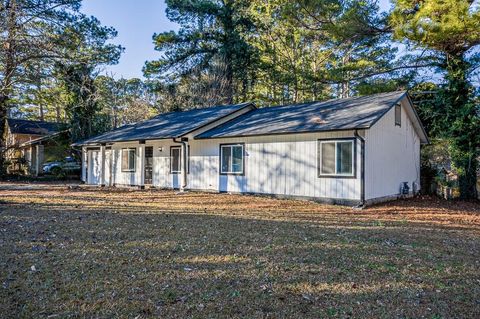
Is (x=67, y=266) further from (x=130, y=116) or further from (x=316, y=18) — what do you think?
(x=130, y=116)

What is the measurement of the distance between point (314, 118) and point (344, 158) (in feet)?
7.84

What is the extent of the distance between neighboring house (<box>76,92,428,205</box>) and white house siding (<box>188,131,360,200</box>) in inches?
1.4

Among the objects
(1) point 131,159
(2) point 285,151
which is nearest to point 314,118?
(2) point 285,151

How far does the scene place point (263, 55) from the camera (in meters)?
26.3

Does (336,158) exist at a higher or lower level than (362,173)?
higher

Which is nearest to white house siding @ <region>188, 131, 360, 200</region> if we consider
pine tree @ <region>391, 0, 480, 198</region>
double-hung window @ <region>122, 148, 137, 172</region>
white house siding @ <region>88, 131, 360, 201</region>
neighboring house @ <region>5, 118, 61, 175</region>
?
white house siding @ <region>88, 131, 360, 201</region>

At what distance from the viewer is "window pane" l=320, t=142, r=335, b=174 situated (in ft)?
38.3

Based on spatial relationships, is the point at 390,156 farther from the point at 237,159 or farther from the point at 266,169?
the point at 237,159

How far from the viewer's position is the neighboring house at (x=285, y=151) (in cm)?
1151

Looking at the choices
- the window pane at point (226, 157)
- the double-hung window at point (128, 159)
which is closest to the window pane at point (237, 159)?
the window pane at point (226, 157)

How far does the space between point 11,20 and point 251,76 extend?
1852 cm

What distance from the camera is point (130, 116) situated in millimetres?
31562

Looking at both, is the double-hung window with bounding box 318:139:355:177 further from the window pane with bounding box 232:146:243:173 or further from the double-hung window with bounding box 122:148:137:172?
the double-hung window with bounding box 122:148:137:172

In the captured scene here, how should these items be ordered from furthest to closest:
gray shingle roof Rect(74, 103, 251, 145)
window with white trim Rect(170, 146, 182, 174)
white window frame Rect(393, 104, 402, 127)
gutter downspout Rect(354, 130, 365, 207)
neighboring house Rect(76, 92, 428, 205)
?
1. window with white trim Rect(170, 146, 182, 174)
2. gray shingle roof Rect(74, 103, 251, 145)
3. white window frame Rect(393, 104, 402, 127)
4. neighboring house Rect(76, 92, 428, 205)
5. gutter downspout Rect(354, 130, 365, 207)
